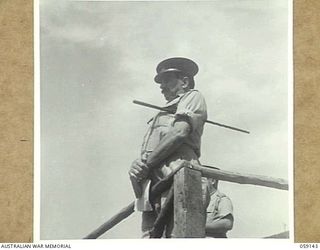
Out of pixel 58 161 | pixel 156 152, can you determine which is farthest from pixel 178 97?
pixel 58 161

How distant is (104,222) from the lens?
583 mm

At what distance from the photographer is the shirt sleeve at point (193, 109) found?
583 mm

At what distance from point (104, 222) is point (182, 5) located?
31 cm

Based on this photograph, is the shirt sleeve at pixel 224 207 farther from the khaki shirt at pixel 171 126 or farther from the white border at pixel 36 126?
the white border at pixel 36 126

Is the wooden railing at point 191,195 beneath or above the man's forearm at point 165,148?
beneath

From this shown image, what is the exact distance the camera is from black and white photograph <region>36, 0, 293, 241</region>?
0.58m

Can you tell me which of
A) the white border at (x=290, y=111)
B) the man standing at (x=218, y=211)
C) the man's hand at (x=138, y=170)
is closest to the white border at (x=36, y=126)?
the man's hand at (x=138, y=170)

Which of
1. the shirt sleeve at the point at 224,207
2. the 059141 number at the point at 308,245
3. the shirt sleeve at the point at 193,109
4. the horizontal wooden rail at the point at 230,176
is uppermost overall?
the shirt sleeve at the point at 193,109

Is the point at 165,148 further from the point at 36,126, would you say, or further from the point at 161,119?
the point at 36,126

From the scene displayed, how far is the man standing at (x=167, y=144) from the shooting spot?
→ 58 centimetres

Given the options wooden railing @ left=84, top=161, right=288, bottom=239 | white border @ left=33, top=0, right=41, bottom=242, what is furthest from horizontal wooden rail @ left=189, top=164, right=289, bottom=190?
white border @ left=33, top=0, right=41, bottom=242

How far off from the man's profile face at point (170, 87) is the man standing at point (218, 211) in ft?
0.40

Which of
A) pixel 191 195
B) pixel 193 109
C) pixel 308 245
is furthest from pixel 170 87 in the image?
pixel 308 245
